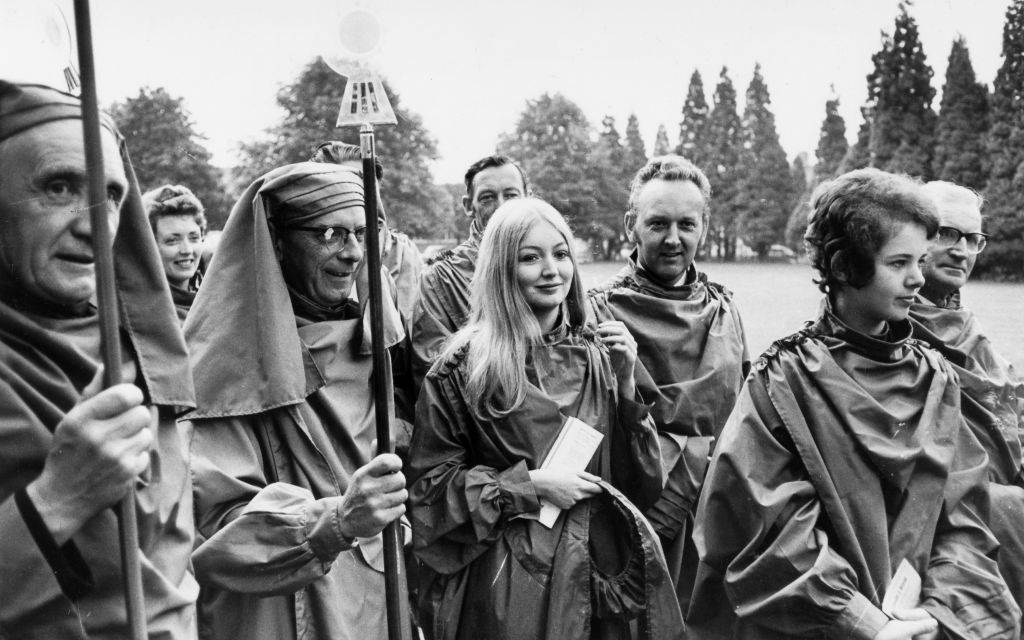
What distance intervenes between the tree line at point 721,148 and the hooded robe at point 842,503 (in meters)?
10.1

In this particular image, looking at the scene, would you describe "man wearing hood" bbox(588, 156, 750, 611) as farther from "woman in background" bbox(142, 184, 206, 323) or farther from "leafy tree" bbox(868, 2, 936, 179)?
"leafy tree" bbox(868, 2, 936, 179)

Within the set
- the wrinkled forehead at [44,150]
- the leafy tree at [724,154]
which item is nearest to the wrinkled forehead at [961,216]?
the wrinkled forehead at [44,150]

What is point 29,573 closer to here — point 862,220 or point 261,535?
point 261,535

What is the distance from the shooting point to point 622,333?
366 cm

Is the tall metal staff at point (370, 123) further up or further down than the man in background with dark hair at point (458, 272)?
further up

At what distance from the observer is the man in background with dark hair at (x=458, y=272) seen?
4.54 meters

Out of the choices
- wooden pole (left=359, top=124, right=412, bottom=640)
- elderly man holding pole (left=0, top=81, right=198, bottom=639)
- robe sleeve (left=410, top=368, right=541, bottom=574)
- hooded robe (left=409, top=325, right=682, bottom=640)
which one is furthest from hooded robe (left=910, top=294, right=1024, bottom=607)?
elderly man holding pole (left=0, top=81, right=198, bottom=639)

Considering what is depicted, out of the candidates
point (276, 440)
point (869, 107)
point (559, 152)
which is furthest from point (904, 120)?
point (276, 440)

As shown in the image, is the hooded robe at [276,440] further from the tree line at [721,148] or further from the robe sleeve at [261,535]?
the tree line at [721,148]

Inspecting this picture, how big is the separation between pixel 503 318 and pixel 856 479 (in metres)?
1.41

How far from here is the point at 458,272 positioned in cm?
534

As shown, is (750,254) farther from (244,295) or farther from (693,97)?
(244,295)

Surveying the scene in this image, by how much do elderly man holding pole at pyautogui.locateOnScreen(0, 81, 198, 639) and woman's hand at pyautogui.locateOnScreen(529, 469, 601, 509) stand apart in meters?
1.52

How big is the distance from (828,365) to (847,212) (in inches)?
22.0
